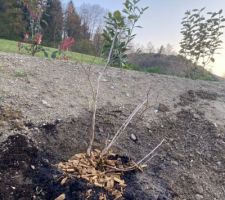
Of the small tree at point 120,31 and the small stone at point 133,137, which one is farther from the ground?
the small tree at point 120,31

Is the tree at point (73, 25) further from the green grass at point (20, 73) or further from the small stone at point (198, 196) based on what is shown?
the small stone at point (198, 196)

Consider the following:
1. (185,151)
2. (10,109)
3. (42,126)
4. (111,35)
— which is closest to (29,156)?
(42,126)

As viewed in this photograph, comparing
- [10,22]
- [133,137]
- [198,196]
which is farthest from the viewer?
[10,22]

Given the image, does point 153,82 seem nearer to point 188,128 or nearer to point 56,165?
point 188,128

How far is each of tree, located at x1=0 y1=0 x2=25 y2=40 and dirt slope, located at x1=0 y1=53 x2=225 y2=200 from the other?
1145 centimetres

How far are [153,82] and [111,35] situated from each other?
803mm

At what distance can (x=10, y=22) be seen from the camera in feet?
48.4

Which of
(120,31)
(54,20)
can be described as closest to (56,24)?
(54,20)

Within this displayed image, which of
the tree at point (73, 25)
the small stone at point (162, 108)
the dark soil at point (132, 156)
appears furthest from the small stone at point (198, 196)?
the tree at point (73, 25)

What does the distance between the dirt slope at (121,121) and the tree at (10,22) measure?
11450mm

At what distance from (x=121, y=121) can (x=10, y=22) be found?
1363 centimetres

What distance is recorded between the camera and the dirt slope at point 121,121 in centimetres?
216

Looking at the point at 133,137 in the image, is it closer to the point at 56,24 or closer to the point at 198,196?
the point at 198,196

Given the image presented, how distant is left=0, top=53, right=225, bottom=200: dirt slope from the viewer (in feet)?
7.08
